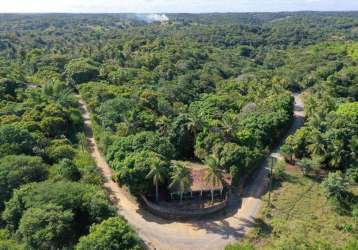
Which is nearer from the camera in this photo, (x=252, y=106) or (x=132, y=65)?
(x=252, y=106)

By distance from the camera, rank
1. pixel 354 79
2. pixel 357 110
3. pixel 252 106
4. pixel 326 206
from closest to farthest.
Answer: pixel 326 206 < pixel 357 110 < pixel 252 106 < pixel 354 79

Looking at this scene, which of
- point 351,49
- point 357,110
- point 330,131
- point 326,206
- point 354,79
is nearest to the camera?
point 326,206

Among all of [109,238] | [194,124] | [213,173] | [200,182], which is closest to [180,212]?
[200,182]

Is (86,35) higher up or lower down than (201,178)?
higher up

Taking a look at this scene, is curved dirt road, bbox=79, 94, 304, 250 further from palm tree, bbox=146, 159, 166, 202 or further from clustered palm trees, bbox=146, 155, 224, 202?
palm tree, bbox=146, 159, 166, 202

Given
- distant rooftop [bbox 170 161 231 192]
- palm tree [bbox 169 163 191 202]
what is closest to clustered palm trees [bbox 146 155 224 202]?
palm tree [bbox 169 163 191 202]

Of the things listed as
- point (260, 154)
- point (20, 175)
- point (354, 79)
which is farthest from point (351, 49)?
point (20, 175)

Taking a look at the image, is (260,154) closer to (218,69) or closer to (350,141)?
(350,141)

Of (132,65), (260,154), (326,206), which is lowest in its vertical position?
(326,206)
